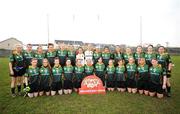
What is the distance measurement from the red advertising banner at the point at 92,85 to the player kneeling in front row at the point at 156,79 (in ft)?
6.01

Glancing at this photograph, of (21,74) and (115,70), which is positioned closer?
(21,74)

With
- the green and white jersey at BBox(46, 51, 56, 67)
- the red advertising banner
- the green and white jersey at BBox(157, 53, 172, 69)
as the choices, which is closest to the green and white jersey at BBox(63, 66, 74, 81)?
the red advertising banner

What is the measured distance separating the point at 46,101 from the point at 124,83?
126 inches

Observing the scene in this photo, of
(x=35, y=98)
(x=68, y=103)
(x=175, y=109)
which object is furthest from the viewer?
(x=35, y=98)

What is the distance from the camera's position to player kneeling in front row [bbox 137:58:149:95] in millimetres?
8328

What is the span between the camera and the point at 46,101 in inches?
291

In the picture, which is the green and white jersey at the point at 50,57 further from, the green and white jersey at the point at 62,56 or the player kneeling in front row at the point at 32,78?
the player kneeling in front row at the point at 32,78

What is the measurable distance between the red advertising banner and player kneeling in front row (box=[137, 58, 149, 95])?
4.72ft

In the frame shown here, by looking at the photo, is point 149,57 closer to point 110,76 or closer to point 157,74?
point 157,74

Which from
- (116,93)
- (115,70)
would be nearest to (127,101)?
(116,93)

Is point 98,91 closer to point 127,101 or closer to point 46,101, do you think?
point 127,101

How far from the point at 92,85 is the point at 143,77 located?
2.00 m

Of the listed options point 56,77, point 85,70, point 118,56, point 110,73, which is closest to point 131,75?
point 110,73

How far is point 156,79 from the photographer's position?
318 inches
